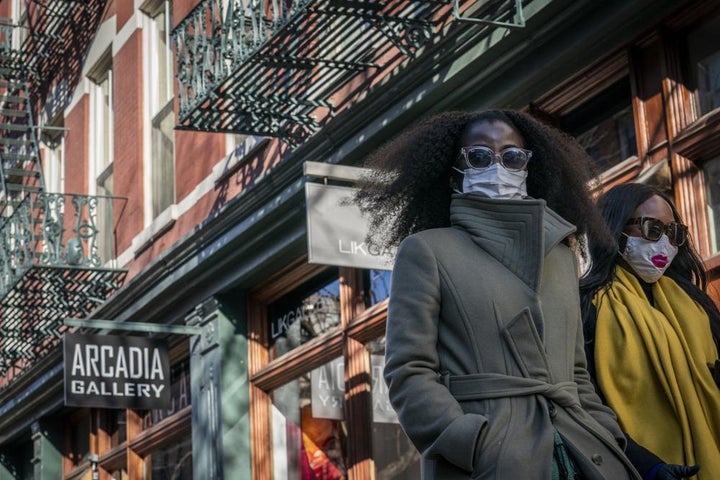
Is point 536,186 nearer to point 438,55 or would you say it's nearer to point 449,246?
point 449,246

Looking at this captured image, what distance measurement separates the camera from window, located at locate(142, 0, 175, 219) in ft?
51.5

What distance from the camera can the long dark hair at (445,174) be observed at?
450cm

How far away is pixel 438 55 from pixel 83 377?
553 centimetres

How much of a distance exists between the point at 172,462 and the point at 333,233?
17.9 feet

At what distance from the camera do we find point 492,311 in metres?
4.09

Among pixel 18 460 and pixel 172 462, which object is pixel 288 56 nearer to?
pixel 172 462

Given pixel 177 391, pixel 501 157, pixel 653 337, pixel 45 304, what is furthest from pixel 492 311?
pixel 45 304

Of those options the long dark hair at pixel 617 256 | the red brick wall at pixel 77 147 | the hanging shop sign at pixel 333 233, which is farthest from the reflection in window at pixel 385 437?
the red brick wall at pixel 77 147

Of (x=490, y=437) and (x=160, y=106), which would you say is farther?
(x=160, y=106)

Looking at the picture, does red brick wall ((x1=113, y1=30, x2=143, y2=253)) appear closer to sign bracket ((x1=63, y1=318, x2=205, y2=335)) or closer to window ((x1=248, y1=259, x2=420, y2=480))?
sign bracket ((x1=63, y1=318, x2=205, y2=335))

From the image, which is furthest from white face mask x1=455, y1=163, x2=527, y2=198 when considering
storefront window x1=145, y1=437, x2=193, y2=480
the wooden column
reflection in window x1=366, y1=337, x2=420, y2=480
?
the wooden column

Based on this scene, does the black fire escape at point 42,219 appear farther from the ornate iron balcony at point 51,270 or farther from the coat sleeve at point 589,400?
the coat sleeve at point 589,400

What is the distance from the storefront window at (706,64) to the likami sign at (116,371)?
275 inches

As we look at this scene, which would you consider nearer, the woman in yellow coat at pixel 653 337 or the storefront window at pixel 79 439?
the woman in yellow coat at pixel 653 337
